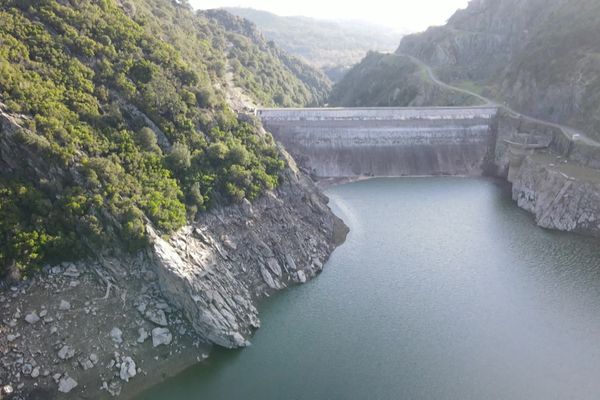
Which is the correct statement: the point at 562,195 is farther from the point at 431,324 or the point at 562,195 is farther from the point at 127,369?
the point at 127,369

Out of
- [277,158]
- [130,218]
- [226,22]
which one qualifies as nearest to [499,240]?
[277,158]

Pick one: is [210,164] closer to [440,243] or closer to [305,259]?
[305,259]

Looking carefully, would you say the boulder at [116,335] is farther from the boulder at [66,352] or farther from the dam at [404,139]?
the dam at [404,139]

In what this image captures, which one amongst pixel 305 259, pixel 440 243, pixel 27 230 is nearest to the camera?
pixel 27 230

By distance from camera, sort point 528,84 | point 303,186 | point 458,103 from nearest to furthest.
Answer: point 303,186, point 528,84, point 458,103

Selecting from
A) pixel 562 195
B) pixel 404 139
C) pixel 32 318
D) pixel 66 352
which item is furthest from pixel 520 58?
pixel 32 318

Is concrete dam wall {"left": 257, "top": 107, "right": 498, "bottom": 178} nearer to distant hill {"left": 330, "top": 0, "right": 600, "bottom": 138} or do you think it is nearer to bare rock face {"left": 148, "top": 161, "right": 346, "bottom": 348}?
distant hill {"left": 330, "top": 0, "right": 600, "bottom": 138}

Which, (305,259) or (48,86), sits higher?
(48,86)
